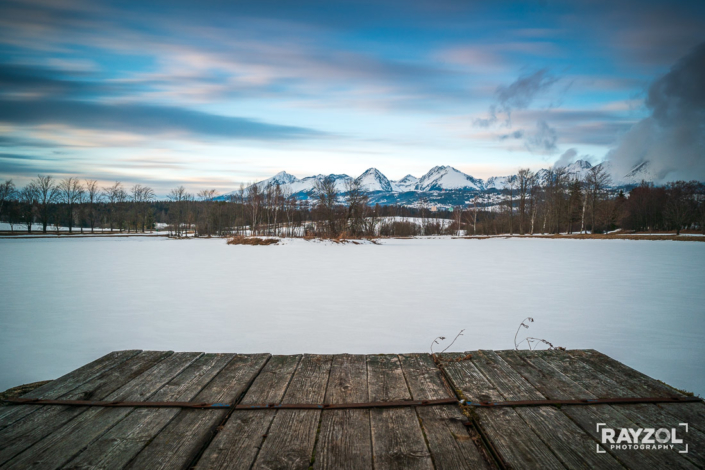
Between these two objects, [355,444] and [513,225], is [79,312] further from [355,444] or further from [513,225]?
[513,225]

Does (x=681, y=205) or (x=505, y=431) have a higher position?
(x=681, y=205)

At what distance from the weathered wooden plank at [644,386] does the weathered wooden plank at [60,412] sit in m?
2.78

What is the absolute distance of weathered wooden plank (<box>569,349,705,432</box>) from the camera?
1674 millimetres

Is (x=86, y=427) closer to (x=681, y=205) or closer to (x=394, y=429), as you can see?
(x=394, y=429)

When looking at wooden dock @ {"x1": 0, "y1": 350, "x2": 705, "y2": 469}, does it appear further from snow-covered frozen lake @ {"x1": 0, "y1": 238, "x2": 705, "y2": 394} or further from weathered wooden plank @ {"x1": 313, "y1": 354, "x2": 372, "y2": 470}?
snow-covered frozen lake @ {"x1": 0, "y1": 238, "x2": 705, "y2": 394}

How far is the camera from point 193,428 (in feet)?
5.12

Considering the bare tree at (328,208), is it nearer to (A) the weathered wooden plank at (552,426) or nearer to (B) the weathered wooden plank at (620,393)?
(B) the weathered wooden plank at (620,393)

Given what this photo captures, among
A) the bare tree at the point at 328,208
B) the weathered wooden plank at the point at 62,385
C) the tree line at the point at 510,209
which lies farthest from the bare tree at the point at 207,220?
the weathered wooden plank at the point at 62,385

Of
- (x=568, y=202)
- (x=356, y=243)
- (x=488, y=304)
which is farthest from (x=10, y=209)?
(x=568, y=202)

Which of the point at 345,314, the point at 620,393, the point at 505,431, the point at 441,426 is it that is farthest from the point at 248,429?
the point at 345,314

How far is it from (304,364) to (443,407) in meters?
0.92

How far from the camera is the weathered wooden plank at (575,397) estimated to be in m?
1.39

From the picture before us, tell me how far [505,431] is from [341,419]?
719 millimetres

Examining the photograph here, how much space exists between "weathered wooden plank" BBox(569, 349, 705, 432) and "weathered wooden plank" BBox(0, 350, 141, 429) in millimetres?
2988
